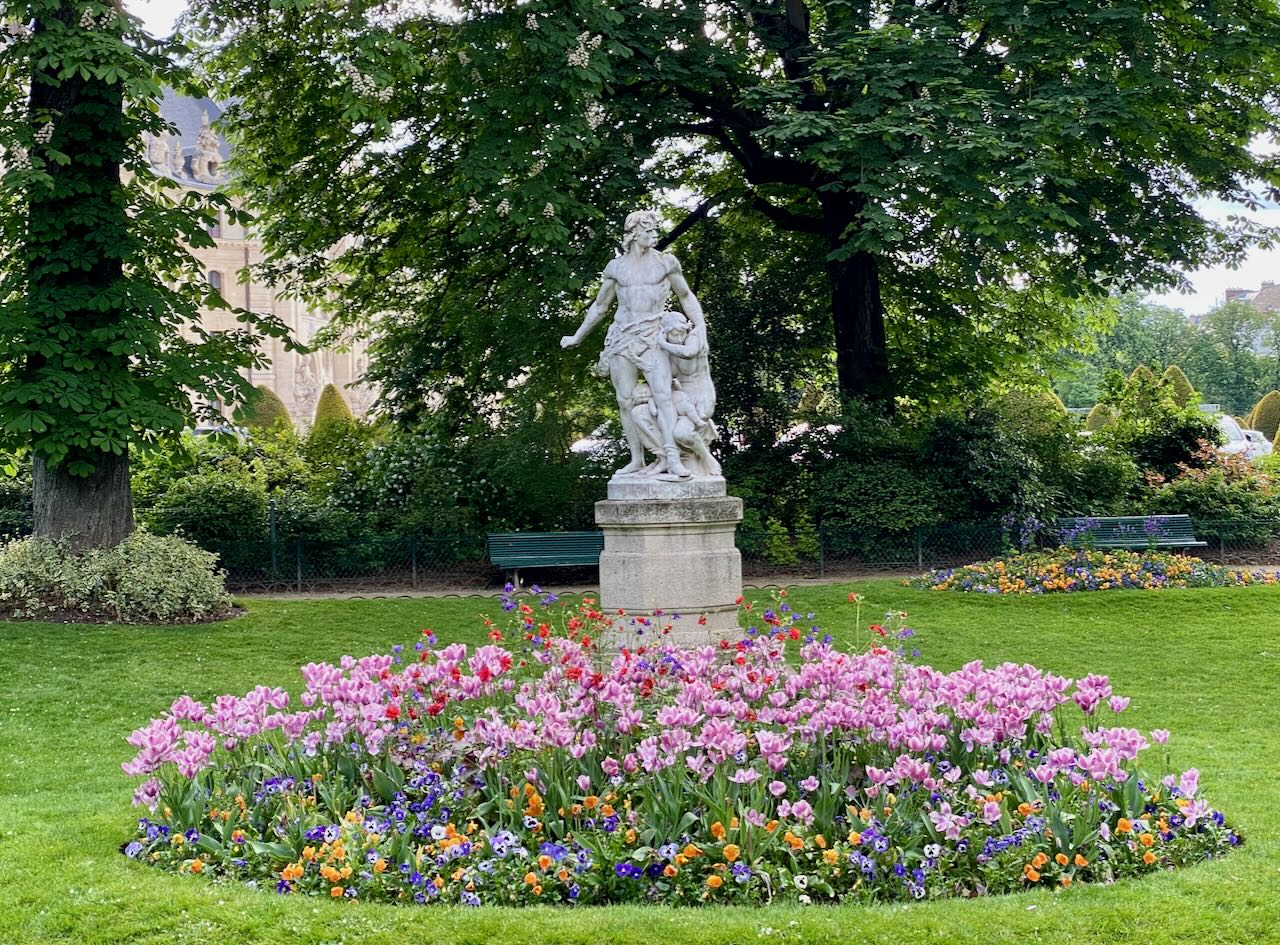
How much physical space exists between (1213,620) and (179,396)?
37.3 ft

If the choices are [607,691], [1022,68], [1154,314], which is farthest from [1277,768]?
[1154,314]

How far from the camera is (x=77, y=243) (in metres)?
13.9

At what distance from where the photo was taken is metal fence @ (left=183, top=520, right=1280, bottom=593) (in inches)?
727

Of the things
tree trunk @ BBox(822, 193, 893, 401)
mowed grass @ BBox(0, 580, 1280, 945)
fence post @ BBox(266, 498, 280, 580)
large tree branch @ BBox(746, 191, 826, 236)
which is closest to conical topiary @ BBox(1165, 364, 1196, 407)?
tree trunk @ BBox(822, 193, 893, 401)

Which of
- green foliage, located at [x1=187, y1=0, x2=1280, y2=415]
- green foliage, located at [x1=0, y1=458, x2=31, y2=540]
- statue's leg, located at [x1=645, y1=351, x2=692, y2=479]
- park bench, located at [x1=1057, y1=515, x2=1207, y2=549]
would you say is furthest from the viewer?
park bench, located at [x1=1057, y1=515, x2=1207, y2=549]

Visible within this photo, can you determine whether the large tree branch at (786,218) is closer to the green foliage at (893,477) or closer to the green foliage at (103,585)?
the green foliage at (893,477)

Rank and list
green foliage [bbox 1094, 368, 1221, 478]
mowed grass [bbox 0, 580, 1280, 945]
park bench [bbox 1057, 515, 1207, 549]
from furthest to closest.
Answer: green foliage [bbox 1094, 368, 1221, 478] → park bench [bbox 1057, 515, 1207, 549] → mowed grass [bbox 0, 580, 1280, 945]

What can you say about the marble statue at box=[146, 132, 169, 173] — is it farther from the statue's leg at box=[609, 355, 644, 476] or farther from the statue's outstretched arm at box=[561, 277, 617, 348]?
Answer: the statue's leg at box=[609, 355, 644, 476]

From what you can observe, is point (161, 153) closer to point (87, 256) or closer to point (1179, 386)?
point (1179, 386)

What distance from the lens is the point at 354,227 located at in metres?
19.5

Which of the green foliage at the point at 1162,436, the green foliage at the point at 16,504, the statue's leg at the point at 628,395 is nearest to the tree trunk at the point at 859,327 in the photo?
the green foliage at the point at 1162,436

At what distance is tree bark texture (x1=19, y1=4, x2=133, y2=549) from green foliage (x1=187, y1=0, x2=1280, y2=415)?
8.08 feet

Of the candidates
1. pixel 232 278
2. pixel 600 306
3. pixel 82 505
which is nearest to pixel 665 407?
pixel 600 306

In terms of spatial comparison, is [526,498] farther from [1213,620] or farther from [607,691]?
[607,691]
